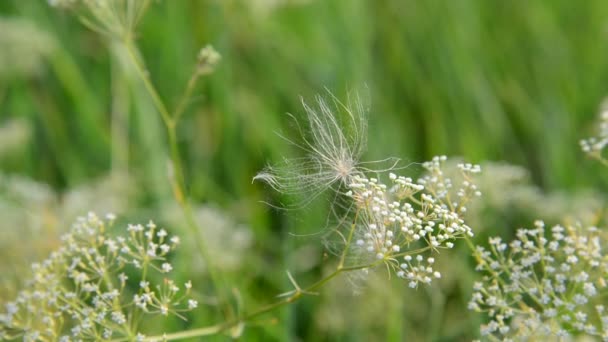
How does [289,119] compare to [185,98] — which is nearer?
[185,98]

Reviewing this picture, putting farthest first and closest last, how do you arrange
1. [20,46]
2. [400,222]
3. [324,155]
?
[20,46], [324,155], [400,222]

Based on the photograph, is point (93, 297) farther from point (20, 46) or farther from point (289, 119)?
point (20, 46)

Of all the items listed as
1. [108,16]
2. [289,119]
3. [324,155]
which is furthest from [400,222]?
[289,119]

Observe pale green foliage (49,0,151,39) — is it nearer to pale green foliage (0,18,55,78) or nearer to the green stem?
the green stem

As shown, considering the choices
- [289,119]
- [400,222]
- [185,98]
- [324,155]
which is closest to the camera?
[400,222]

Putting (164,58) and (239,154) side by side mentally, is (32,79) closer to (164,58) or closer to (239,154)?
(164,58)

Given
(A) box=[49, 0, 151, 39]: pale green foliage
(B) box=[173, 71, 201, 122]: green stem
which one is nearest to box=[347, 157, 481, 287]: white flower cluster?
(B) box=[173, 71, 201, 122]: green stem
